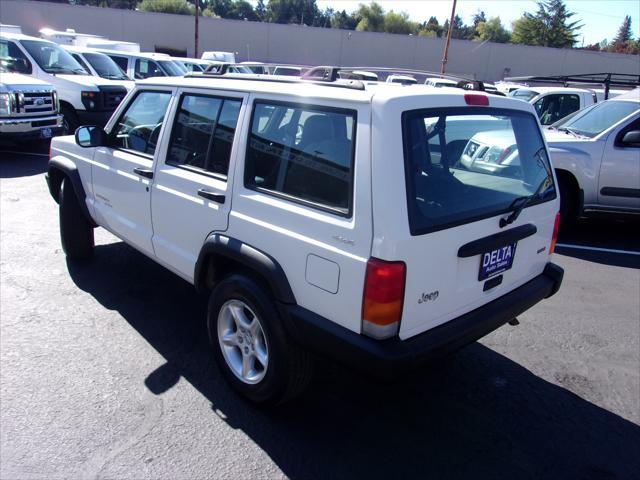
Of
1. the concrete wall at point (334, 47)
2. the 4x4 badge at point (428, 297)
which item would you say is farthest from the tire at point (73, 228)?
the concrete wall at point (334, 47)

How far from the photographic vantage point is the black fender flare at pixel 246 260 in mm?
2609

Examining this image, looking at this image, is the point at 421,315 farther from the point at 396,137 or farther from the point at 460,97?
the point at 460,97

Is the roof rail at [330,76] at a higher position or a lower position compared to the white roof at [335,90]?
higher

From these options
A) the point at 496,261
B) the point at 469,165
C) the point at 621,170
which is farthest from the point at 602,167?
the point at 496,261

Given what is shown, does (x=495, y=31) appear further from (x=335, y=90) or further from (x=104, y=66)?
(x=335, y=90)

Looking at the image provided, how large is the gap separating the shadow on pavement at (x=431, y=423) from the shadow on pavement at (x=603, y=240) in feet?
9.82

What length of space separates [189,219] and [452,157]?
1.71 metres

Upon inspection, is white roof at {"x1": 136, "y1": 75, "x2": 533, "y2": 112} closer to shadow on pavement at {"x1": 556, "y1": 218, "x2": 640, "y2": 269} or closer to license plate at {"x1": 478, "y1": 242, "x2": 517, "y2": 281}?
license plate at {"x1": 478, "y1": 242, "x2": 517, "y2": 281}

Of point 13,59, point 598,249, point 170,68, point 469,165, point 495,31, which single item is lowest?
point 598,249

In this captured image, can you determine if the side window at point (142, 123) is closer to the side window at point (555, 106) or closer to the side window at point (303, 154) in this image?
the side window at point (303, 154)

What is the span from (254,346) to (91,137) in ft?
7.64

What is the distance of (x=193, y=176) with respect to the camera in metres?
3.25

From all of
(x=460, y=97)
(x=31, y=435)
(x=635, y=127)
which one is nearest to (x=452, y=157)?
(x=460, y=97)

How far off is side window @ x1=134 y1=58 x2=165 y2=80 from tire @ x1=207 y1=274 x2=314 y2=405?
14.9 meters
